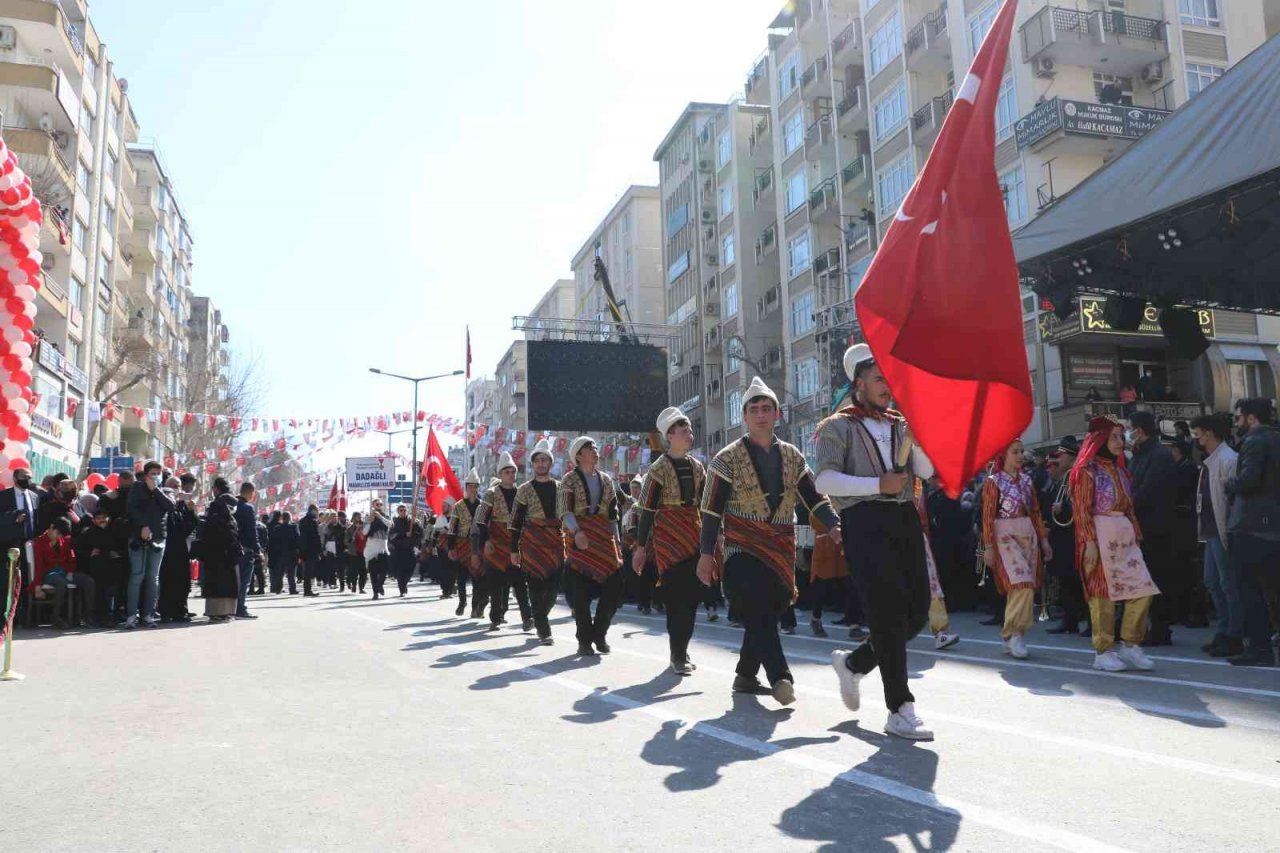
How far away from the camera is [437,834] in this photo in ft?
12.8

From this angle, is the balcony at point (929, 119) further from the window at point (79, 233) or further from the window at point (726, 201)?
the window at point (79, 233)

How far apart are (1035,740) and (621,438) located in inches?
2410

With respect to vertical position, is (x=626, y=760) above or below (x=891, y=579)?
below

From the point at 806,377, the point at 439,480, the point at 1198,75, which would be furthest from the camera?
the point at 806,377

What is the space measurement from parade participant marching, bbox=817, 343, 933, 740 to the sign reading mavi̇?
197 ft

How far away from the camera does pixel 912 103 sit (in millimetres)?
37500

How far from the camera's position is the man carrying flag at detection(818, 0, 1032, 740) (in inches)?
212

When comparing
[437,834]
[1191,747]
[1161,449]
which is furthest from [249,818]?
[1161,449]

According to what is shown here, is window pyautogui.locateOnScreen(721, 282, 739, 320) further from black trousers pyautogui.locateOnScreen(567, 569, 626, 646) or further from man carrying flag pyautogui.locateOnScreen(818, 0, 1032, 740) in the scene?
man carrying flag pyautogui.locateOnScreen(818, 0, 1032, 740)

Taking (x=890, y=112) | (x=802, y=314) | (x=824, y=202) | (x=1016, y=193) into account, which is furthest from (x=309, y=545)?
(x=802, y=314)

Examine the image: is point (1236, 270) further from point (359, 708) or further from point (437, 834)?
point (437, 834)

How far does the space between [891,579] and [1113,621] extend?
3722 millimetres

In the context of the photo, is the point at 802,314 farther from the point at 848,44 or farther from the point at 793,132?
the point at 848,44

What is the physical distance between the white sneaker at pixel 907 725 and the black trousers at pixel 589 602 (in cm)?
488
